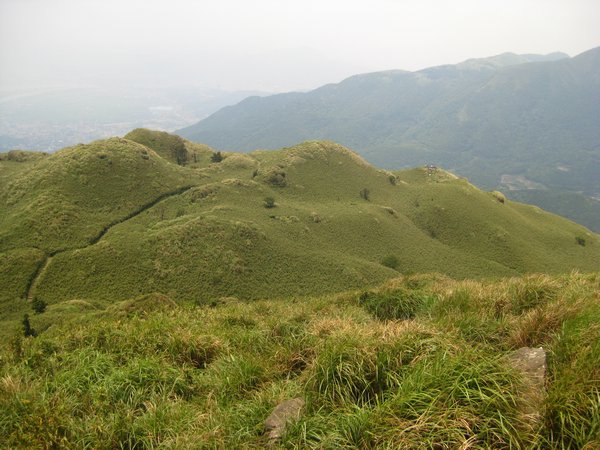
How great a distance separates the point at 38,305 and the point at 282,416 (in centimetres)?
5426

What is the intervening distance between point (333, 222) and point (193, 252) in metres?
36.7

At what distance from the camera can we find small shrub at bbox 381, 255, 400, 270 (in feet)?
255

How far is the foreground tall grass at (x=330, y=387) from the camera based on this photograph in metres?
5.20

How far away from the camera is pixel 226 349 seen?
11.1 m

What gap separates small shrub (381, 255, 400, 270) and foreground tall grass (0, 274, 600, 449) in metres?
66.5

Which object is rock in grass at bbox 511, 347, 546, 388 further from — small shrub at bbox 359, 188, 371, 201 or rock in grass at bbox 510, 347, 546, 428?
small shrub at bbox 359, 188, 371, 201

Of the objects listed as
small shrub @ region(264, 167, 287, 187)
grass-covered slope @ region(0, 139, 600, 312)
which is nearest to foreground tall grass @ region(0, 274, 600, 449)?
grass-covered slope @ region(0, 139, 600, 312)

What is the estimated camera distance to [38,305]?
47.7 m

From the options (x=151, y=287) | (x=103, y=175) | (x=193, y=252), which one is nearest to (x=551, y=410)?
(x=151, y=287)

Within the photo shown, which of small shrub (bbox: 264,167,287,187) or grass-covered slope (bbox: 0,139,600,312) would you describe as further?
small shrub (bbox: 264,167,287,187)

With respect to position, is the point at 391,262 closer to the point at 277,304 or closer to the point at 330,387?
the point at 277,304

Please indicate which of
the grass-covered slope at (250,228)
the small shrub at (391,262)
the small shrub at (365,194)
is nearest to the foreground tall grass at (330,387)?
the grass-covered slope at (250,228)

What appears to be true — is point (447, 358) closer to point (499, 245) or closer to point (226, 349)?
point (226, 349)

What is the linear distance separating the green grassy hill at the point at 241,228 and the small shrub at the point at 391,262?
15.0 inches
